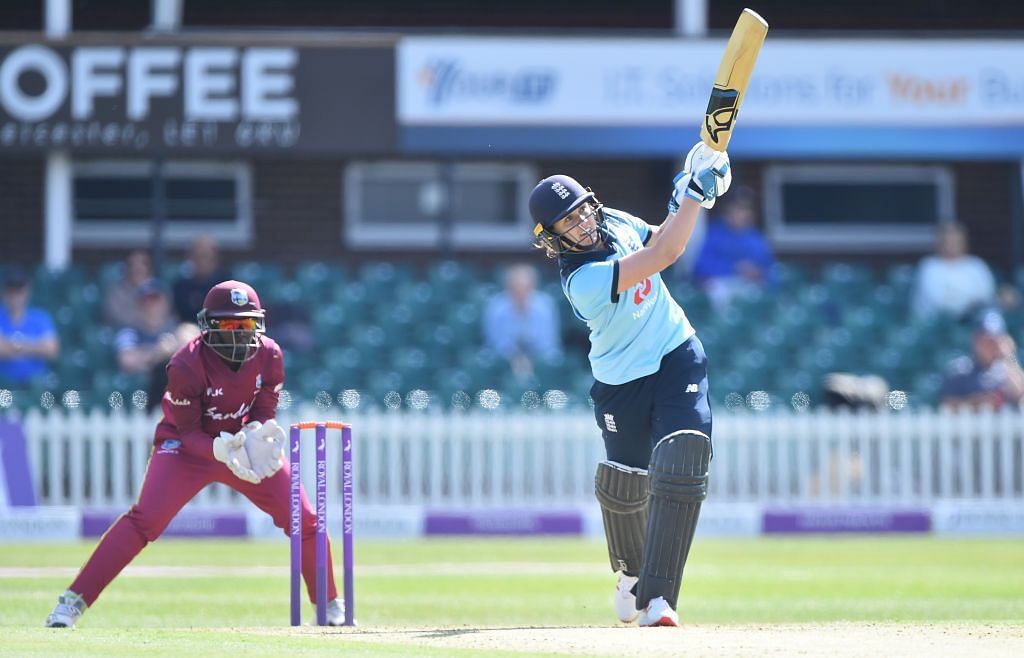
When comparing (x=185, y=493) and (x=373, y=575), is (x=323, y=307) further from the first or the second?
(x=185, y=493)

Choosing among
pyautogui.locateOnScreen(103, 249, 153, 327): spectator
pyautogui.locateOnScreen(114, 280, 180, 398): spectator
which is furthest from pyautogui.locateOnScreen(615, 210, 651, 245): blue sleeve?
pyautogui.locateOnScreen(103, 249, 153, 327): spectator

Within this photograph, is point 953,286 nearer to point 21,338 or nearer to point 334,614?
point 21,338

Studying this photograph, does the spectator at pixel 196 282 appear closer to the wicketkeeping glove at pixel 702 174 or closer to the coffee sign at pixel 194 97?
the coffee sign at pixel 194 97

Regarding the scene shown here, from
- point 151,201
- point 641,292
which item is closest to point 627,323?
point 641,292

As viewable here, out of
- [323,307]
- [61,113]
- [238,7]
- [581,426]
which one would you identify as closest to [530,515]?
[581,426]

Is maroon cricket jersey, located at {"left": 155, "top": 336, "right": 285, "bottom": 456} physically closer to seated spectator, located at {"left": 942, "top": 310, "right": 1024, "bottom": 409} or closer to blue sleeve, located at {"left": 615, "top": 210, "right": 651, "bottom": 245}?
blue sleeve, located at {"left": 615, "top": 210, "right": 651, "bottom": 245}

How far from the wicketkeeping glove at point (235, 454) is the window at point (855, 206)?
1250 centimetres

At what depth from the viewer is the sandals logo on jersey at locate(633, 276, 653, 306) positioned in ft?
23.9

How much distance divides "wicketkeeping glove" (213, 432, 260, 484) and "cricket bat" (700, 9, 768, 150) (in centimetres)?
239

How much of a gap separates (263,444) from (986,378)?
894 centimetres

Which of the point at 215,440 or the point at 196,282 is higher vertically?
the point at 196,282

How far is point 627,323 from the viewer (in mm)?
7305

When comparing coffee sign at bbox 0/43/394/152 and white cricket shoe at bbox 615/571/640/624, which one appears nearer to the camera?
white cricket shoe at bbox 615/571/640/624

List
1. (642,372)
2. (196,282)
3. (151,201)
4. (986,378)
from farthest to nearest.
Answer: (151,201)
(196,282)
(986,378)
(642,372)
